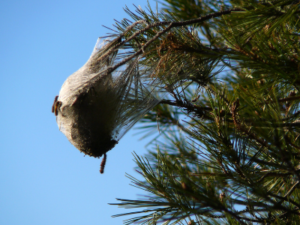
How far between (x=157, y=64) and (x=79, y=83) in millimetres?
311

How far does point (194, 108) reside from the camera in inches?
55.6

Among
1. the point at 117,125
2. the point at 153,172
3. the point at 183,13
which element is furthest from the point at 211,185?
the point at 183,13

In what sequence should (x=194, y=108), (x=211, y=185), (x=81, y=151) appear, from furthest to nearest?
(x=194, y=108) → (x=81, y=151) → (x=211, y=185)

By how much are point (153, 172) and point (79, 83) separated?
49 centimetres

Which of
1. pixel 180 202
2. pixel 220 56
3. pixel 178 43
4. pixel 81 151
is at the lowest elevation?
pixel 180 202

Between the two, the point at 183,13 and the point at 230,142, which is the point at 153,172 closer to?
the point at 230,142

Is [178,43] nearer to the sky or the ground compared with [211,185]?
nearer to the sky

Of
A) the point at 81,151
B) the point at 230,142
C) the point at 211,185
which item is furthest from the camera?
the point at 81,151

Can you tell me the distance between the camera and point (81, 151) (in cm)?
118

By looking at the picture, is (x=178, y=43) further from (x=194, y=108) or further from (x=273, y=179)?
(x=273, y=179)

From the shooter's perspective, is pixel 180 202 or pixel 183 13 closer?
pixel 180 202

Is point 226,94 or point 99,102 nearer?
point 99,102

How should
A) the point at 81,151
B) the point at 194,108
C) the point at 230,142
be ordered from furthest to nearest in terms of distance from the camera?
the point at 194,108, the point at 81,151, the point at 230,142

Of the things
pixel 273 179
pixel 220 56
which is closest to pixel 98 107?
pixel 220 56
